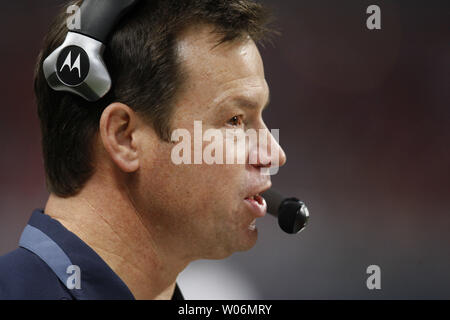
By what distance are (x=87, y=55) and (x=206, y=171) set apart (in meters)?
0.26

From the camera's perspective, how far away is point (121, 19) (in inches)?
34.8

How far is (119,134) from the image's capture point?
0.88 metres

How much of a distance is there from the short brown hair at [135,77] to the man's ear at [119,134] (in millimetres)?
18

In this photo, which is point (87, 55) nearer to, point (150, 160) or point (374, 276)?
point (150, 160)

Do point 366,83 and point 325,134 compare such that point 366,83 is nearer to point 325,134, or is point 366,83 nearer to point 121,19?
point 325,134

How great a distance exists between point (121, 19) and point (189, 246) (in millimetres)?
388

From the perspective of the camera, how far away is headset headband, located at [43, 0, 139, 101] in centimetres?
85

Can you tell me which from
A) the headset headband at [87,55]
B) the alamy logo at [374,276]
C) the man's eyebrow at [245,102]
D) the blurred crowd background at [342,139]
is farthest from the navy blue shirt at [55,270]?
the alamy logo at [374,276]

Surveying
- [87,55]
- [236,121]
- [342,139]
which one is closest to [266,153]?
[236,121]

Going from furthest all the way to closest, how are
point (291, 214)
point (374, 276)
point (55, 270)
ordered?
point (374, 276) → point (291, 214) → point (55, 270)

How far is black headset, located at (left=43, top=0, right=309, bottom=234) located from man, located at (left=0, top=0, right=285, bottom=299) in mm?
22

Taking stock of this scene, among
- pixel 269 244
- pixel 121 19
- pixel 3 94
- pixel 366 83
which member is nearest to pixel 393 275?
pixel 269 244

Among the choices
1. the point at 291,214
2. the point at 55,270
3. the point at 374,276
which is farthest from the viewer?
the point at 374,276

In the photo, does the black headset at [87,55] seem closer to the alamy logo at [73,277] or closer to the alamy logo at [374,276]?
the alamy logo at [73,277]
